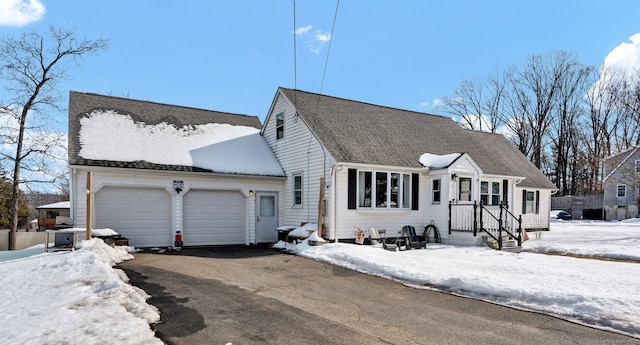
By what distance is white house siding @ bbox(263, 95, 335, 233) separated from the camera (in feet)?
46.3

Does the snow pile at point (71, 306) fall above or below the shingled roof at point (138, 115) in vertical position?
below

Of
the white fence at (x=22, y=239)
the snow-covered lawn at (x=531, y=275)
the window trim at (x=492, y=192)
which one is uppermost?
the window trim at (x=492, y=192)

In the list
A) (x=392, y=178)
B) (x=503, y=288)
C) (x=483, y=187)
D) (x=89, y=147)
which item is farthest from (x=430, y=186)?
(x=89, y=147)

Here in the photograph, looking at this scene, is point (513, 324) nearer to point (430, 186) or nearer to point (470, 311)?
point (470, 311)

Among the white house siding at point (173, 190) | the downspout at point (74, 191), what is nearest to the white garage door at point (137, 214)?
the white house siding at point (173, 190)

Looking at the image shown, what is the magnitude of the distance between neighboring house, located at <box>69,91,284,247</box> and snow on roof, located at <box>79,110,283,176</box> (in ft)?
0.10

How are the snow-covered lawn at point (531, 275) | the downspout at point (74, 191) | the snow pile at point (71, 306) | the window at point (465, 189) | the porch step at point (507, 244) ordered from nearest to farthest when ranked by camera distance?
the snow pile at point (71, 306)
the snow-covered lawn at point (531, 275)
the downspout at point (74, 191)
the porch step at point (507, 244)
the window at point (465, 189)

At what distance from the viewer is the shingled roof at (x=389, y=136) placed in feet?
48.4

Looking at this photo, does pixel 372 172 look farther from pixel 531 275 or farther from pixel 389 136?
pixel 531 275

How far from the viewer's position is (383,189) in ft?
48.0

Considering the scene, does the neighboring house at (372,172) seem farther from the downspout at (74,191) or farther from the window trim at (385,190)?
the downspout at (74,191)

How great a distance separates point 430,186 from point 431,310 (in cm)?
991

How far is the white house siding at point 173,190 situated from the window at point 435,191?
601 cm

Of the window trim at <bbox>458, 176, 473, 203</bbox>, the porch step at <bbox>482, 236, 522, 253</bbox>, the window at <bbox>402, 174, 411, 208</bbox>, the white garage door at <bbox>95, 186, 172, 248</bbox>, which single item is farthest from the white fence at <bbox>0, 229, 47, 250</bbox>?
the porch step at <bbox>482, 236, 522, 253</bbox>
